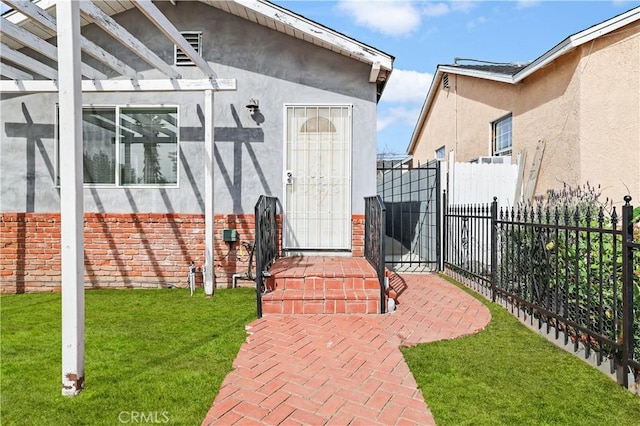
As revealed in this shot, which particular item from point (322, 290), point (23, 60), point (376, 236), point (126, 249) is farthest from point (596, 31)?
point (23, 60)

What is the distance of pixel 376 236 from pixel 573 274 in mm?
2314

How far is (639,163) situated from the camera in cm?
597

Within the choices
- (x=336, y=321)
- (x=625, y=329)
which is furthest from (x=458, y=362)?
(x=336, y=321)

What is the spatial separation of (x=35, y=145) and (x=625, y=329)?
8.27 meters

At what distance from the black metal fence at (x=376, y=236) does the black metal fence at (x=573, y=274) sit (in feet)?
5.27

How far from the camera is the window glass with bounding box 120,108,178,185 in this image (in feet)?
21.2

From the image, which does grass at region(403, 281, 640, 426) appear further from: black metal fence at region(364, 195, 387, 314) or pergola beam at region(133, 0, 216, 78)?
pergola beam at region(133, 0, 216, 78)

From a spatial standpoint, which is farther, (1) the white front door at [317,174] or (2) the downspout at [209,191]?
(1) the white front door at [317,174]

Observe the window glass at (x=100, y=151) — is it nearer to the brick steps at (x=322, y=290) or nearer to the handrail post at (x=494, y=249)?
the brick steps at (x=322, y=290)

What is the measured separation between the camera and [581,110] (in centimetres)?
641

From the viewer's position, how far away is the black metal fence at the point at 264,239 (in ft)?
15.4

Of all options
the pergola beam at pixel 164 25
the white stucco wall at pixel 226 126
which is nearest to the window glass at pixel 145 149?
the white stucco wall at pixel 226 126

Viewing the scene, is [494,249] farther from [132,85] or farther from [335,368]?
[132,85]

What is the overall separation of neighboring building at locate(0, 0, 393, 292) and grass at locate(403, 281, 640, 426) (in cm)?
301
